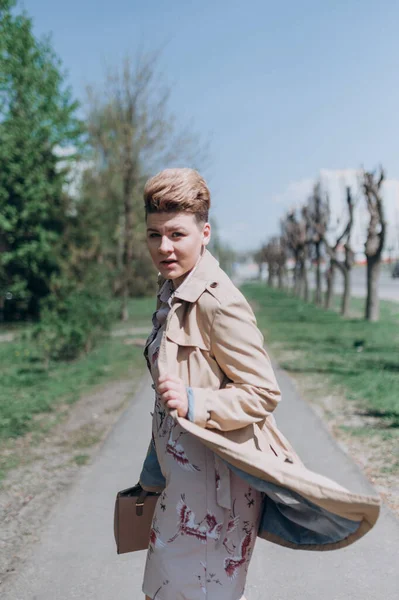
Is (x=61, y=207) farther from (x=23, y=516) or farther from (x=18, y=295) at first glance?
(x=23, y=516)

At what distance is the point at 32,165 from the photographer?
21297mm

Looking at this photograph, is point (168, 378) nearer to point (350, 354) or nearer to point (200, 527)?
point (200, 527)

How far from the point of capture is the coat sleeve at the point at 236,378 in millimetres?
1842

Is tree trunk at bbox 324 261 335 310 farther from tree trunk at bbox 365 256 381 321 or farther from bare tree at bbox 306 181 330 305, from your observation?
tree trunk at bbox 365 256 381 321

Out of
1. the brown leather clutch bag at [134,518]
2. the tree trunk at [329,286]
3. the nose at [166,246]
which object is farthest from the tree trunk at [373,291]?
the nose at [166,246]

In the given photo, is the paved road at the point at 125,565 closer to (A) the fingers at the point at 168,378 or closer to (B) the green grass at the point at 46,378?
(A) the fingers at the point at 168,378

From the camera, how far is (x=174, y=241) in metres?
2.04

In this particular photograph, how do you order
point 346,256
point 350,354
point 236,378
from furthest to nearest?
1. point 346,256
2. point 350,354
3. point 236,378

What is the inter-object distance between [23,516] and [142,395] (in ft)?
14.0

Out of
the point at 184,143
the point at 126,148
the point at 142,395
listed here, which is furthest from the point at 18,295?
the point at 142,395

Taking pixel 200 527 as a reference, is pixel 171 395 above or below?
above

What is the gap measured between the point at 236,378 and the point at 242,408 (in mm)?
96

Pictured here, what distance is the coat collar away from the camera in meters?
1.95

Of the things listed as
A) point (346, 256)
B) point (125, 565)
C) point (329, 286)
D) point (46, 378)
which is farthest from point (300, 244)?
point (125, 565)
